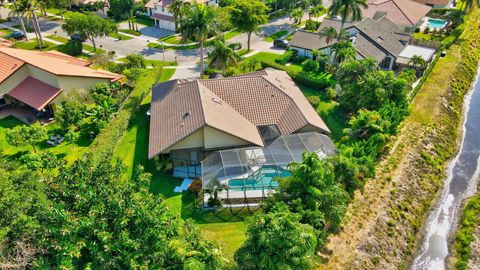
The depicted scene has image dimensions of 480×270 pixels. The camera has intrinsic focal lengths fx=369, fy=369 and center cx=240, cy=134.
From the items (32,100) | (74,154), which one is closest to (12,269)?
(74,154)

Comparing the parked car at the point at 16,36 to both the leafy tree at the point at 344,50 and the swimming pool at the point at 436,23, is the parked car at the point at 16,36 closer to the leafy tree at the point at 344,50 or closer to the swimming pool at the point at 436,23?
the leafy tree at the point at 344,50

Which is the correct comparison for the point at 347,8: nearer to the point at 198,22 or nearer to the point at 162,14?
the point at 198,22

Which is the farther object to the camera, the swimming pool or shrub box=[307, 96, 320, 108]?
the swimming pool

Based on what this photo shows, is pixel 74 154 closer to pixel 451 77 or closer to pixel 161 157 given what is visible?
pixel 161 157

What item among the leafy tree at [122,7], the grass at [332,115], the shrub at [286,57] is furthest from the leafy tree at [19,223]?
the leafy tree at [122,7]

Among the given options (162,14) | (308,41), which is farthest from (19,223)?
(162,14)

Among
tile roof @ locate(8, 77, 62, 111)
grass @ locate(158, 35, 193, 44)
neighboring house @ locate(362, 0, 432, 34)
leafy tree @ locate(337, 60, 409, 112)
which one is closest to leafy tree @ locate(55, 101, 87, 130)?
tile roof @ locate(8, 77, 62, 111)

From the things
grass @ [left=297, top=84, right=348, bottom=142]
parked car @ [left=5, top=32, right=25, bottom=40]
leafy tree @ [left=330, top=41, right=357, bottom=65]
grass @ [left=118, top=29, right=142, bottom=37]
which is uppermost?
leafy tree @ [left=330, top=41, right=357, bottom=65]

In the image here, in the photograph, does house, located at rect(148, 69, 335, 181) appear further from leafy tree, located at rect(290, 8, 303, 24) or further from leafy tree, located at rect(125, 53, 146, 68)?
leafy tree, located at rect(290, 8, 303, 24)
